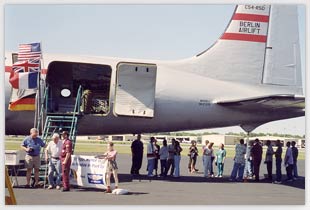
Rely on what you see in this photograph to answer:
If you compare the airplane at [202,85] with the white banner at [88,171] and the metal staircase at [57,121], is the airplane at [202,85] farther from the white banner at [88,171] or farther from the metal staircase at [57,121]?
the white banner at [88,171]

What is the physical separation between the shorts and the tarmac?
2.07ft

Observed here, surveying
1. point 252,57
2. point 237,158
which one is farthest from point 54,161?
point 252,57

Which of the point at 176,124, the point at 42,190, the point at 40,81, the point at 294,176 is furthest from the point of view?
the point at 294,176

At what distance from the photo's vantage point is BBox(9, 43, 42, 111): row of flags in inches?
616

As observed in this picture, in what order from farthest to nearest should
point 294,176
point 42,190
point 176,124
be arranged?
point 294,176 → point 176,124 → point 42,190

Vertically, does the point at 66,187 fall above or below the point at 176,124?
below

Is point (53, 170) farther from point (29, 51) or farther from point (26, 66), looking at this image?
point (29, 51)

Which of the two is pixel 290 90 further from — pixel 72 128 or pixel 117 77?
pixel 72 128

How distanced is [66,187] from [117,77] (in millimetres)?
3981

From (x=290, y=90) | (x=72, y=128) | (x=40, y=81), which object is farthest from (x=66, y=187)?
(x=290, y=90)

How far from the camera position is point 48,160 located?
1477 centimetres

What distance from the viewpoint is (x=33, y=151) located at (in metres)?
14.6

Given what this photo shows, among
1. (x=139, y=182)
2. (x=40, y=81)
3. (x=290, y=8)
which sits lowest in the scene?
(x=139, y=182)

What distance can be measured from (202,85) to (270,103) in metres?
2.19
